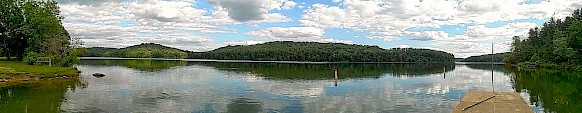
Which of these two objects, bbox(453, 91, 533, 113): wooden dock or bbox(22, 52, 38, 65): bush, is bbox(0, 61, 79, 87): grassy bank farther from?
bbox(453, 91, 533, 113): wooden dock

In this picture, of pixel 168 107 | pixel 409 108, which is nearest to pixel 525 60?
pixel 409 108

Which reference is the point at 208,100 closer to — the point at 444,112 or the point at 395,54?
the point at 444,112

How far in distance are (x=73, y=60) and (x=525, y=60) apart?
299 ft

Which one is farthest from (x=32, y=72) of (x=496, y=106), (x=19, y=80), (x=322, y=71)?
(x=322, y=71)

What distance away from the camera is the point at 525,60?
334 ft

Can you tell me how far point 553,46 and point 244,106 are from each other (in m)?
74.2

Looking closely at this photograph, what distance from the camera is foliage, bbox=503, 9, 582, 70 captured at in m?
66.9

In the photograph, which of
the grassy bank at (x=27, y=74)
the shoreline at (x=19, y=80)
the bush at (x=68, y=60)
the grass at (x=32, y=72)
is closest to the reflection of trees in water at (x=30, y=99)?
the shoreline at (x=19, y=80)

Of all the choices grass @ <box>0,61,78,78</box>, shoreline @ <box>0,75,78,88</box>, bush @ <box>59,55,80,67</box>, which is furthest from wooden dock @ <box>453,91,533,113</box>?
bush @ <box>59,55,80,67</box>

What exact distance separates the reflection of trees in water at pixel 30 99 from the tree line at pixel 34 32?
22397 mm

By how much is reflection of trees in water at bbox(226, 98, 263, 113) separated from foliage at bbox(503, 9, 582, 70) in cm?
5743

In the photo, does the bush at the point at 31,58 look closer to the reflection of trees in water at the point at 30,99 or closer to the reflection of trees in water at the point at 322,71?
the reflection of trees in water at the point at 30,99

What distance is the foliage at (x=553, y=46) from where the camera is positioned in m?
66.9

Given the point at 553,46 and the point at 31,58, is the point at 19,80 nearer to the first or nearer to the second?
the point at 31,58
